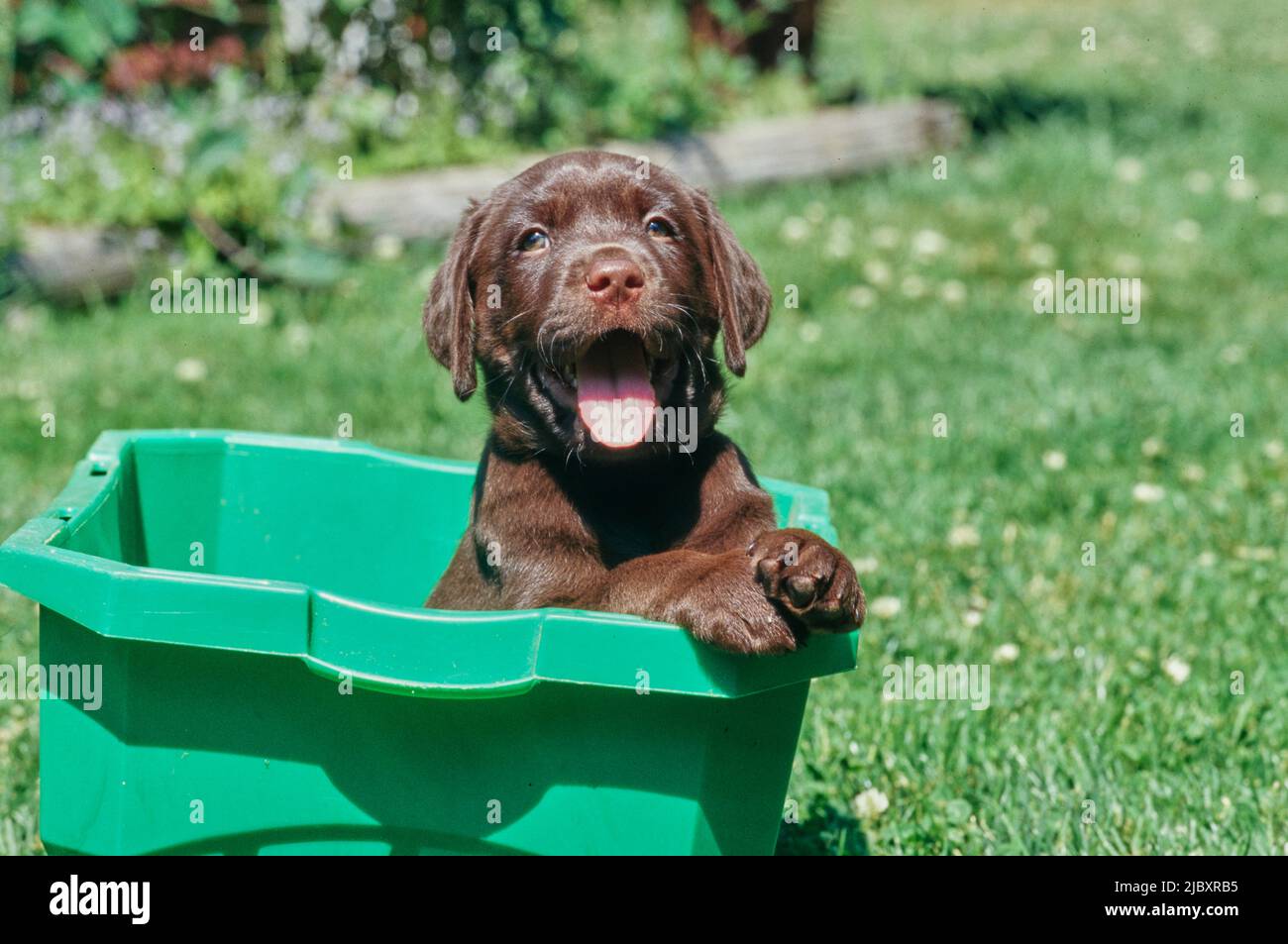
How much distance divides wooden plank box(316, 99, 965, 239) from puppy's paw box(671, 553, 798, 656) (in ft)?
14.6

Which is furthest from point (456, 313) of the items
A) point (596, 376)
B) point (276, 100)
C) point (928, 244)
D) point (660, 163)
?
point (276, 100)

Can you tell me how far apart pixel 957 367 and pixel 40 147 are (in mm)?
4114

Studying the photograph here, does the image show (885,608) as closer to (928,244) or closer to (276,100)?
(928,244)

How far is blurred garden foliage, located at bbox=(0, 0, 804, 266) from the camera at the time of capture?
6574mm

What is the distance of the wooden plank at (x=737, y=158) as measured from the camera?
6.88 m

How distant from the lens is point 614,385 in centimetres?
276

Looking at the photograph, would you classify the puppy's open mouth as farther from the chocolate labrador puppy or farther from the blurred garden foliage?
the blurred garden foliage

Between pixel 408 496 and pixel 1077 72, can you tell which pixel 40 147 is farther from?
pixel 1077 72

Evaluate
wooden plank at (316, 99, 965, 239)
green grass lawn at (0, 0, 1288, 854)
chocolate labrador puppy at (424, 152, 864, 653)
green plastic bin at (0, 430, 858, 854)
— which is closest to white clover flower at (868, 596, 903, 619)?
green grass lawn at (0, 0, 1288, 854)

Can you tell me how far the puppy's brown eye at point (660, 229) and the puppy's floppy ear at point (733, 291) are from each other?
0.09 meters

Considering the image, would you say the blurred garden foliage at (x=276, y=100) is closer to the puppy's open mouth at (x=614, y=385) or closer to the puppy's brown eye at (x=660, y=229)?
the puppy's brown eye at (x=660, y=229)

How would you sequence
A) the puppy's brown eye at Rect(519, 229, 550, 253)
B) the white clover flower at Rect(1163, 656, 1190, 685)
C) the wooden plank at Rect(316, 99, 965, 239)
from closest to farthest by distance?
the puppy's brown eye at Rect(519, 229, 550, 253) < the white clover flower at Rect(1163, 656, 1190, 685) < the wooden plank at Rect(316, 99, 965, 239)

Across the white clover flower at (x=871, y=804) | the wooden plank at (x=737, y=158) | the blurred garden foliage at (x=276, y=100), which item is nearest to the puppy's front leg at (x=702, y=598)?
the white clover flower at (x=871, y=804)

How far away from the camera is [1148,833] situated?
9.59ft
